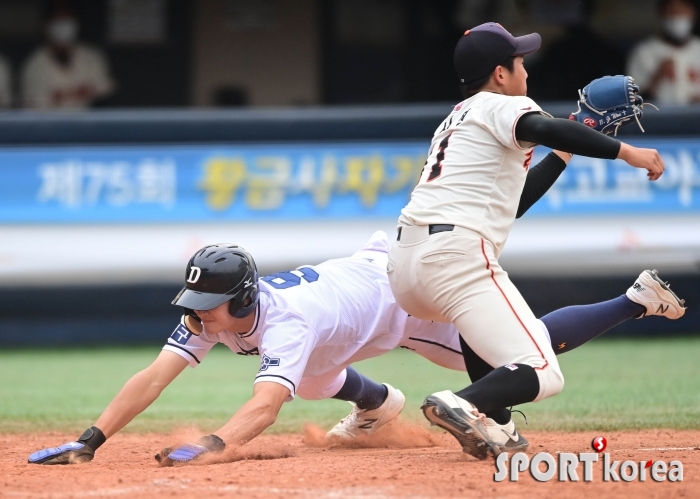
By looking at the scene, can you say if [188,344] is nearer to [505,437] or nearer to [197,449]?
[197,449]

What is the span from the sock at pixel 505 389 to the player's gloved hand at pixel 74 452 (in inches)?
62.3

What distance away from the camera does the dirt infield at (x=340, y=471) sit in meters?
3.62

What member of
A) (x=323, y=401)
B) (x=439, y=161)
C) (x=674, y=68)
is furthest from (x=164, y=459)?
(x=674, y=68)

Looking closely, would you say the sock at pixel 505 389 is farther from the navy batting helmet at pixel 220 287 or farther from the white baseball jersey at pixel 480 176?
the navy batting helmet at pixel 220 287

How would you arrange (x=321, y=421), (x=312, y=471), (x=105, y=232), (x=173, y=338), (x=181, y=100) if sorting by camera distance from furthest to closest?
(x=181, y=100), (x=105, y=232), (x=321, y=421), (x=173, y=338), (x=312, y=471)

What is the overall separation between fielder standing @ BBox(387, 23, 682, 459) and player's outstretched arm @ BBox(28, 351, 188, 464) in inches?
41.4

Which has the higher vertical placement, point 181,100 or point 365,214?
point 181,100

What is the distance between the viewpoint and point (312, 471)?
4.07 metres

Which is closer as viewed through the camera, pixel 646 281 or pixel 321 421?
pixel 646 281

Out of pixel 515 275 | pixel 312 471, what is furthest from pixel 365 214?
pixel 312 471

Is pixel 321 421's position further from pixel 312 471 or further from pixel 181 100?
pixel 181 100

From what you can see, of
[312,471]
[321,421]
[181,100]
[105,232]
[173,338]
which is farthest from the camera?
[181,100]

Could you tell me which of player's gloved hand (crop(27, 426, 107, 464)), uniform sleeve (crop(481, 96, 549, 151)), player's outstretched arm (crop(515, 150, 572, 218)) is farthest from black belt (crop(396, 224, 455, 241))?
player's gloved hand (crop(27, 426, 107, 464))

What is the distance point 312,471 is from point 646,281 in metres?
1.78
